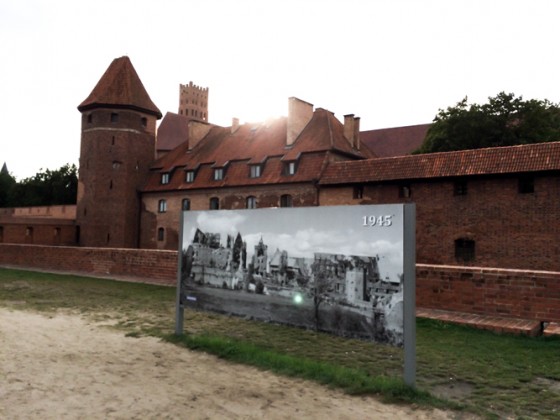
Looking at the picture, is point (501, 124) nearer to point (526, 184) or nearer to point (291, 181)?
point (526, 184)

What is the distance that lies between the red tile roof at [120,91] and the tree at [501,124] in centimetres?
2180

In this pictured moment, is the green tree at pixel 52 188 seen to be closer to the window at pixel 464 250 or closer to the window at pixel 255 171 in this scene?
the window at pixel 255 171

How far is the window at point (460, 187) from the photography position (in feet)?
64.2

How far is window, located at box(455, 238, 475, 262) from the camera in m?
19.3

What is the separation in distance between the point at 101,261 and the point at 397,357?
16.5 m

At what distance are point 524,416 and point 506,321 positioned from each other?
521 cm

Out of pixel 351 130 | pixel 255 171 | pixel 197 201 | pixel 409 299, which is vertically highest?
pixel 351 130

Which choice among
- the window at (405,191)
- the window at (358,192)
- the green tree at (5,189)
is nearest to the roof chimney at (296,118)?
the window at (358,192)

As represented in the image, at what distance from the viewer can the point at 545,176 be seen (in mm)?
17641

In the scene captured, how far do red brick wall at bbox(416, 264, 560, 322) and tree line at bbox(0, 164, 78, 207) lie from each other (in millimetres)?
56471

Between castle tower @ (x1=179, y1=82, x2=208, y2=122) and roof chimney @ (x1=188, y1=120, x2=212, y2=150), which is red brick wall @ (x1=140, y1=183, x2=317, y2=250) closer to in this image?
roof chimney @ (x1=188, y1=120, x2=212, y2=150)

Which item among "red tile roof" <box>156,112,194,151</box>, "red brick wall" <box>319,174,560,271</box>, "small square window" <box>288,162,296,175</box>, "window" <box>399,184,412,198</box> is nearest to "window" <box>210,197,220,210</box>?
"small square window" <box>288,162,296,175</box>

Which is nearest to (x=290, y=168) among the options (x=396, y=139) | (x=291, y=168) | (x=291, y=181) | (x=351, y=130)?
(x=291, y=168)

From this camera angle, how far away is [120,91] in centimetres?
3416
